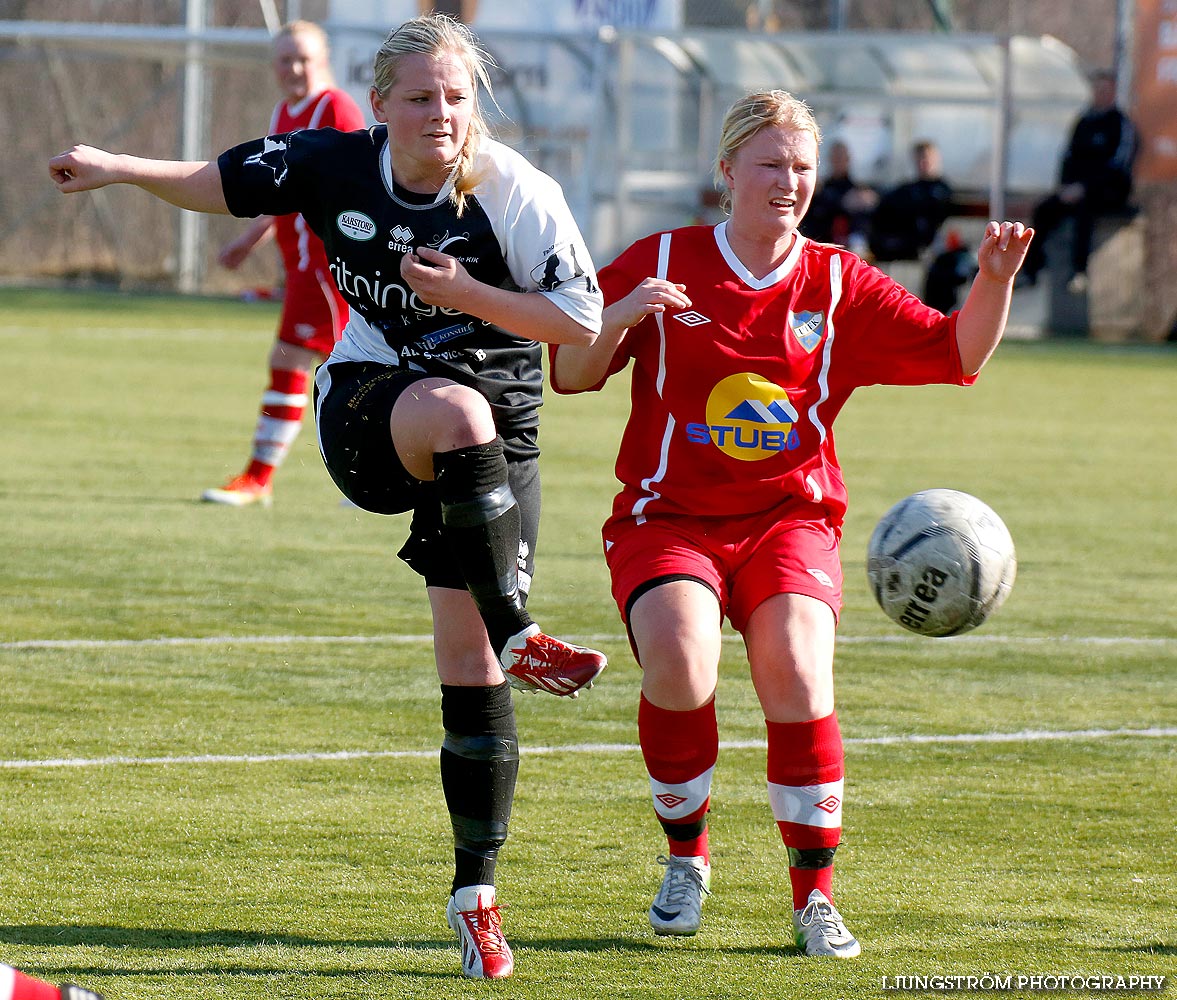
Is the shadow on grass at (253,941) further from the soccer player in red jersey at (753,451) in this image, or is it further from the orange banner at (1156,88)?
the orange banner at (1156,88)

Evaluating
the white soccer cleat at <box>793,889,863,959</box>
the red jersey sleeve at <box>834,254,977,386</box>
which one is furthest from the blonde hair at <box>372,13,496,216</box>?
the white soccer cleat at <box>793,889,863,959</box>

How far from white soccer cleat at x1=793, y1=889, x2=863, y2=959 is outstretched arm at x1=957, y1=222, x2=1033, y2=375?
1.18m

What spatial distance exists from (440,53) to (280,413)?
19.3 feet

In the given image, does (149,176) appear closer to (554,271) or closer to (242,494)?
(554,271)

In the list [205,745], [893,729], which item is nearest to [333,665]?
Answer: [205,745]

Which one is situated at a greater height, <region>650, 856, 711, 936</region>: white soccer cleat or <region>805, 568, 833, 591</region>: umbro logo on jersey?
<region>805, 568, 833, 591</region>: umbro logo on jersey

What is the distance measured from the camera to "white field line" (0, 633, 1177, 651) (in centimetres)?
655

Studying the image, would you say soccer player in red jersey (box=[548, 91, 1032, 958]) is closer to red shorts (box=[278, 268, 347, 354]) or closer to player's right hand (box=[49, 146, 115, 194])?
player's right hand (box=[49, 146, 115, 194])

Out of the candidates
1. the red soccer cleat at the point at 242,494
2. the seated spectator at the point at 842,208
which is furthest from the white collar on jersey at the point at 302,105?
the seated spectator at the point at 842,208

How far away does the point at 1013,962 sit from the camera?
12.3ft

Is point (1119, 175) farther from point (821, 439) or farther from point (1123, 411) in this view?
point (821, 439)

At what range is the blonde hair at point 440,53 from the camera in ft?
12.0

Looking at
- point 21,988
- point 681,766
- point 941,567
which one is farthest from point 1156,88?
point 21,988

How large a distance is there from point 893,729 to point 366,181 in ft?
8.70
